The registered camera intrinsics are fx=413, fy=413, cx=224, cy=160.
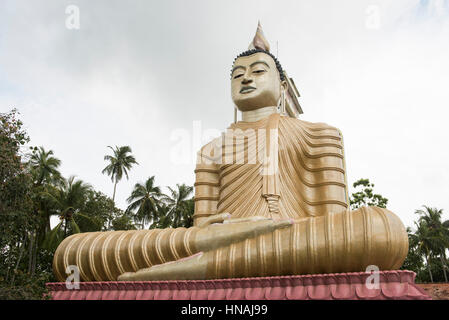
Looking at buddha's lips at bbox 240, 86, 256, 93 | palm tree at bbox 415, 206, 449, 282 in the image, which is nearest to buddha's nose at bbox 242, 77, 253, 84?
buddha's lips at bbox 240, 86, 256, 93

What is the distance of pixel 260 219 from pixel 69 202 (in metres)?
11.4

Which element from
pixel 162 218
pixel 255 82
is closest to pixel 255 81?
pixel 255 82

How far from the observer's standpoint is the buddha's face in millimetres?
8562

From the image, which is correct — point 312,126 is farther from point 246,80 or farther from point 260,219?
point 260,219

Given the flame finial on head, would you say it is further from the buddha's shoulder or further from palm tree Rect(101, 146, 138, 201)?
palm tree Rect(101, 146, 138, 201)

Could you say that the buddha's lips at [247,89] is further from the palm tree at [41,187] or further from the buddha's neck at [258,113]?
the palm tree at [41,187]

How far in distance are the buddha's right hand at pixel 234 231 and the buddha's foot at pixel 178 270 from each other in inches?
7.9

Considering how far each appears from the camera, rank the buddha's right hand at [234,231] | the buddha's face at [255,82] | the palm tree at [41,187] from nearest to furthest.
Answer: the buddha's right hand at [234,231]
the buddha's face at [255,82]
the palm tree at [41,187]

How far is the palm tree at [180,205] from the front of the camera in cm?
1998

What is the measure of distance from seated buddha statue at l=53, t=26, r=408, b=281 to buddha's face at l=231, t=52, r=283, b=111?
0.07ft

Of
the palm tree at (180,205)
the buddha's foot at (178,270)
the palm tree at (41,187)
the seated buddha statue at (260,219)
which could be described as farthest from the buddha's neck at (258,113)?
the palm tree at (180,205)

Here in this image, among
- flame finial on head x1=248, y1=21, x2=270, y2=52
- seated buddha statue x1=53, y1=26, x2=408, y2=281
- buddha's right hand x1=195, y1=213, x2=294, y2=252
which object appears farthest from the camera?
flame finial on head x1=248, y1=21, x2=270, y2=52

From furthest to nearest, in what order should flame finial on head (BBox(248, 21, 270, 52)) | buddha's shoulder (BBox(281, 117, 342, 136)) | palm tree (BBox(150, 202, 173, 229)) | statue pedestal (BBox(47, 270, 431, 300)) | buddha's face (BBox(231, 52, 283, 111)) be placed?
palm tree (BBox(150, 202, 173, 229))
flame finial on head (BBox(248, 21, 270, 52))
buddha's face (BBox(231, 52, 283, 111))
buddha's shoulder (BBox(281, 117, 342, 136))
statue pedestal (BBox(47, 270, 431, 300))
